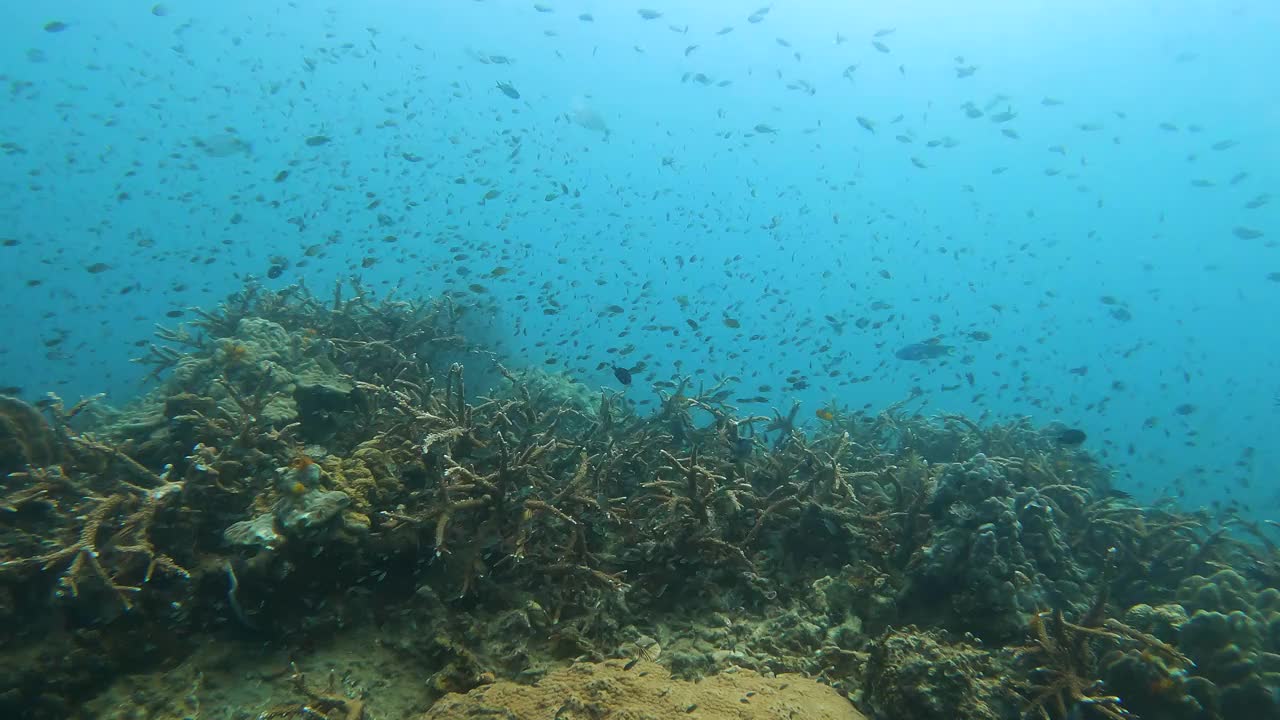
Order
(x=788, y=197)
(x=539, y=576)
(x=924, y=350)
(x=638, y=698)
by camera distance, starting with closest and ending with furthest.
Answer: (x=638, y=698)
(x=539, y=576)
(x=924, y=350)
(x=788, y=197)

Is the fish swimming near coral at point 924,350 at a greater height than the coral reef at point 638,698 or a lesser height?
lesser

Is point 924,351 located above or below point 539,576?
below

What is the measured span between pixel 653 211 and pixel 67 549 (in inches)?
6639

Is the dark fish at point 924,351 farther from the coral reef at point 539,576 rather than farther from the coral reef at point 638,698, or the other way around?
the coral reef at point 638,698

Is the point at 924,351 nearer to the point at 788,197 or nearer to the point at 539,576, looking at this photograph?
the point at 539,576

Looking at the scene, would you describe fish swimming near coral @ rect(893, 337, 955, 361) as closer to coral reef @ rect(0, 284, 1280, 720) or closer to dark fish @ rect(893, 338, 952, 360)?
dark fish @ rect(893, 338, 952, 360)

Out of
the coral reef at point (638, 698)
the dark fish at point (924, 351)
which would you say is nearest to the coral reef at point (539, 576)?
the coral reef at point (638, 698)

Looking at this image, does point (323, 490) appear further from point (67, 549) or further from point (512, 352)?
point (512, 352)

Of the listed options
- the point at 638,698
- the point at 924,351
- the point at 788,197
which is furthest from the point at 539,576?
the point at 788,197

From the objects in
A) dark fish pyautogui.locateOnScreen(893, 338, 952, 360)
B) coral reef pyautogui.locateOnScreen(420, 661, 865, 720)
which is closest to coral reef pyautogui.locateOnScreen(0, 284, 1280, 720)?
coral reef pyautogui.locateOnScreen(420, 661, 865, 720)

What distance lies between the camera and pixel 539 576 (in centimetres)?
438

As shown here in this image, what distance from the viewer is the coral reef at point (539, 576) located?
11.4 ft

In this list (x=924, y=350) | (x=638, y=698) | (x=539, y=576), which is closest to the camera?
(x=638, y=698)

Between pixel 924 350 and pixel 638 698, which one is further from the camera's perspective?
pixel 924 350
